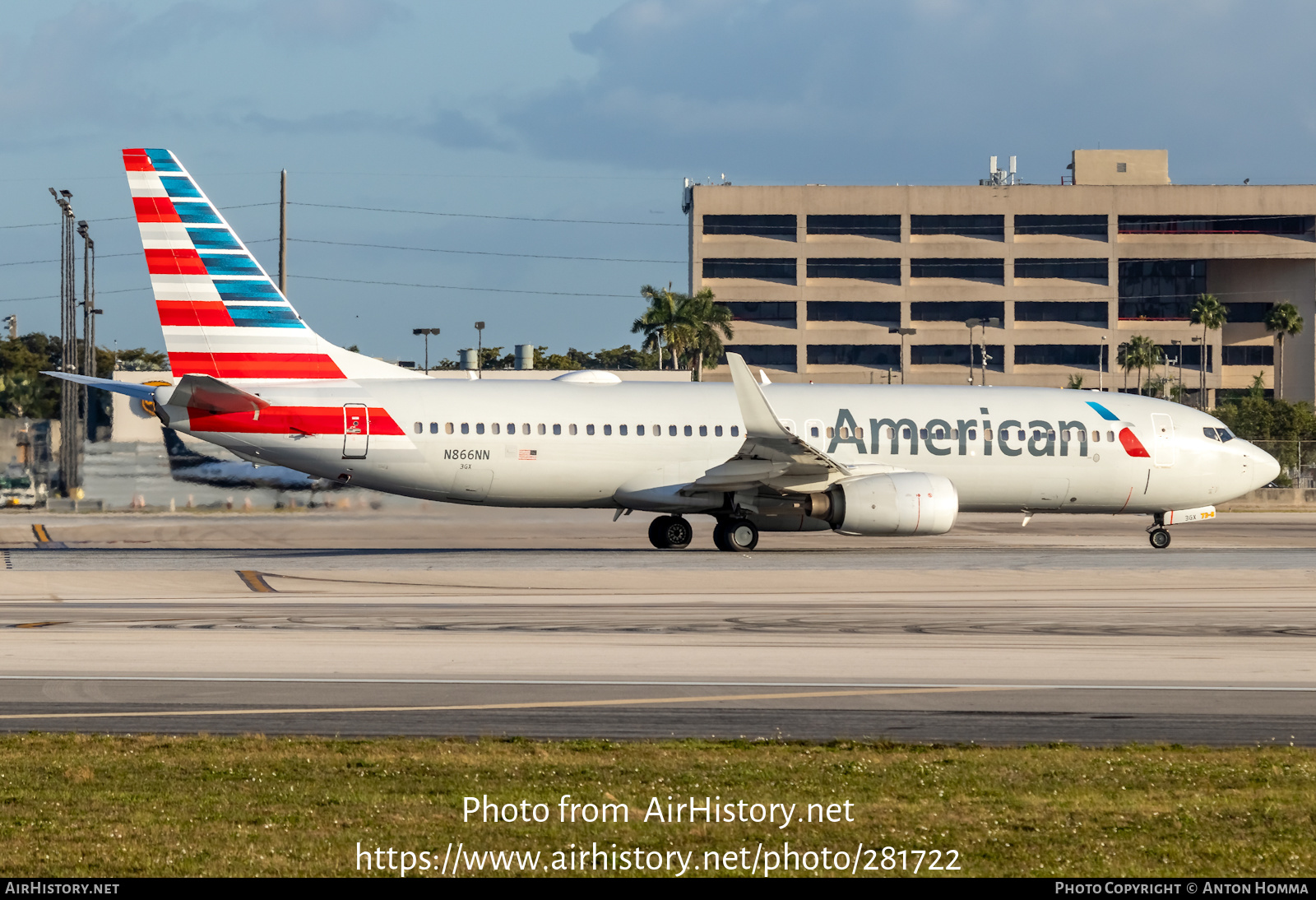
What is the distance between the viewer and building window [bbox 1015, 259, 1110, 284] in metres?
122

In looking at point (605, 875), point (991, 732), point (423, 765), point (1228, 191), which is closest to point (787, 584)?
point (991, 732)

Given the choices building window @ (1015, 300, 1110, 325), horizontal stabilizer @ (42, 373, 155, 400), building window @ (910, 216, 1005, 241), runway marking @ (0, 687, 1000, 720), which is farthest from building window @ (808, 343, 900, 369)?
runway marking @ (0, 687, 1000, 720)

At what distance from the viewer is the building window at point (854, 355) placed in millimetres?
120188

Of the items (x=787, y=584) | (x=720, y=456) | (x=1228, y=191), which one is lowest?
(x=787, y=584)

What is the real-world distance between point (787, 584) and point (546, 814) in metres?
14.4

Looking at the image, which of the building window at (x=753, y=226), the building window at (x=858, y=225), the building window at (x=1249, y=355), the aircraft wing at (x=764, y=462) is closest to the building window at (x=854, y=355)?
the building window at (x=858, y=225)

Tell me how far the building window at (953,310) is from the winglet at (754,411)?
9532 centimetres

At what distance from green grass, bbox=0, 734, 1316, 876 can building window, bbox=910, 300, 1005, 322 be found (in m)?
113

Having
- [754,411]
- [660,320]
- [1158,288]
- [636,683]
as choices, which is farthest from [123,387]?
[1158,288]

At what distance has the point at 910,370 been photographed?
11912 cm

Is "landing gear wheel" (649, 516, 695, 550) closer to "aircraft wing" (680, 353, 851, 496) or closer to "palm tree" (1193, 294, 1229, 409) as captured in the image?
"aircraft wing" (680, 353, 851, 496)

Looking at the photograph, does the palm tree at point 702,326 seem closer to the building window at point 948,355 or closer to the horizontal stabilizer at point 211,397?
the building window at point 948,355

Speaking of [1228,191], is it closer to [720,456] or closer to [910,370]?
[910,370]
